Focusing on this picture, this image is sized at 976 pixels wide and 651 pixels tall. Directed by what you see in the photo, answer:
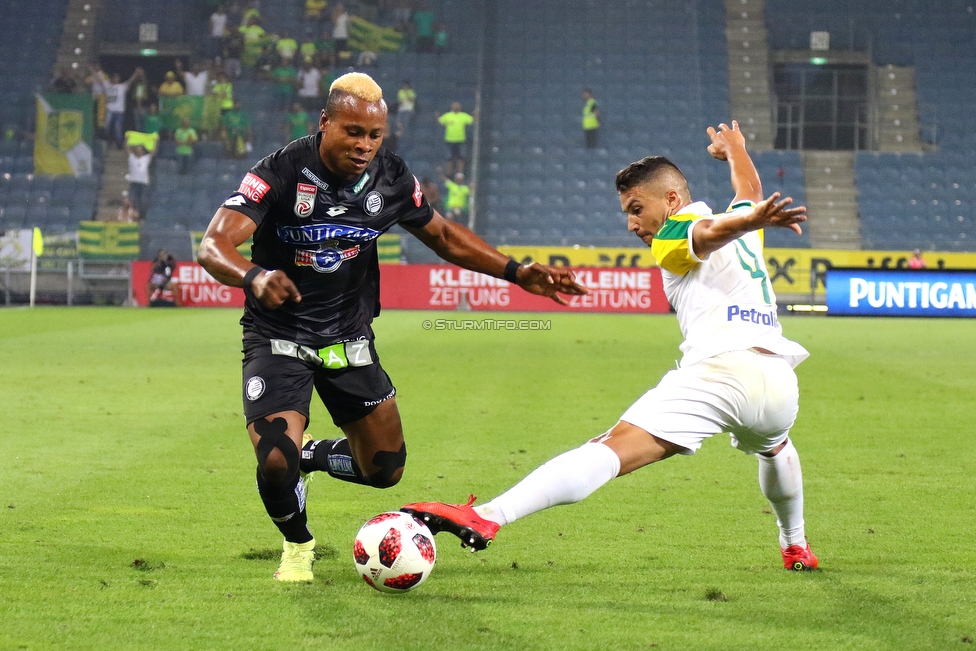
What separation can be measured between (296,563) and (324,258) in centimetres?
132

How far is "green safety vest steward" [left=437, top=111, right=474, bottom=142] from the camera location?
1336 inches

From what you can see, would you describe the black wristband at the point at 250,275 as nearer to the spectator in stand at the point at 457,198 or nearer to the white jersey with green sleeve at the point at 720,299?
the white jersey with green sleeve at the point at 720,299

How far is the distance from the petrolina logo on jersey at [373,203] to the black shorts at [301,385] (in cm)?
60

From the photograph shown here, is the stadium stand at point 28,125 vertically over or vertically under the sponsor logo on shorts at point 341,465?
over

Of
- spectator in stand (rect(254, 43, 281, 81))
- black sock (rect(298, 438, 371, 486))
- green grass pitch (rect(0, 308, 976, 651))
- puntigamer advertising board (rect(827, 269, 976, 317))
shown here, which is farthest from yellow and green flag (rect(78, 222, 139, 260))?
black sock (rect(298, 438, 371, 486))

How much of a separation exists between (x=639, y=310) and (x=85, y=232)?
14796 millimetres

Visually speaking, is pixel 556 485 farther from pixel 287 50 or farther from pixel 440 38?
pixel 440 38

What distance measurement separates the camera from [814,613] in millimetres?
4391

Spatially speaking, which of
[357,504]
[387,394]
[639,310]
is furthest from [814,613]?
[639,310]

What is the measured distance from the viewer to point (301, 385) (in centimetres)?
501

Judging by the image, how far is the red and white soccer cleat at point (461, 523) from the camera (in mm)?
4094

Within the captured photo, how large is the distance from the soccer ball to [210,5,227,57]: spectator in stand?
34.7 meters

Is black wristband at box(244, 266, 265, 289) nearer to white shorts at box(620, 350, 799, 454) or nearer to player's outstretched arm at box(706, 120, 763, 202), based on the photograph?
white shorts at box(620, 350, 799, 454)

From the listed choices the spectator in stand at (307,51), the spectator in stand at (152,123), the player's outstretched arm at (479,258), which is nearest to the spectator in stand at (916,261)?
the spectator in stand at (307,51)
